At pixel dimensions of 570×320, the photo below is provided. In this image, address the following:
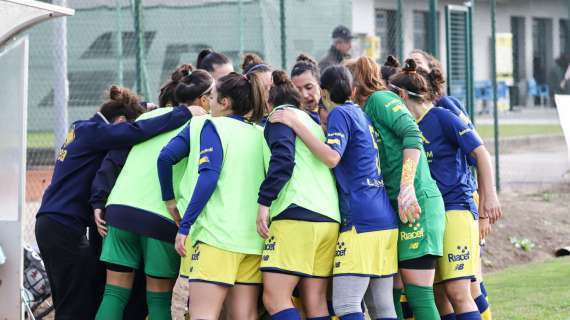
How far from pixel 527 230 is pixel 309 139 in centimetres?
714

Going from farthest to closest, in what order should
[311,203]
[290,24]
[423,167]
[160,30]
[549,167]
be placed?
[549,167], [160,30], [290,24], [423,167], [311,203]

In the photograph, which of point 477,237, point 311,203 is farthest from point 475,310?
point 311,203

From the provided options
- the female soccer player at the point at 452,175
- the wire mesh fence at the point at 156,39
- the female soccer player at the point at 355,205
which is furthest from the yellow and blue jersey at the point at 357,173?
the wire mesh fence at the point at 156,39

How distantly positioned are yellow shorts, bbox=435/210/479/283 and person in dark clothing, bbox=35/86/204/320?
5.51ft

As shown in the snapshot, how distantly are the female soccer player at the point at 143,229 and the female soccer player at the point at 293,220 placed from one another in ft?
2.25

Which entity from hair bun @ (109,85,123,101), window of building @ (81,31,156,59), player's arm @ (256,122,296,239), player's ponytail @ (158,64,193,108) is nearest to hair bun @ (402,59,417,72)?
player's arm @ (256,122,296,239)

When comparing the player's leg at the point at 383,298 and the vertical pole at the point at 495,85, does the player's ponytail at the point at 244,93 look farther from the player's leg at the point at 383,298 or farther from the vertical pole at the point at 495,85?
the vertical pole at the point at 495,85

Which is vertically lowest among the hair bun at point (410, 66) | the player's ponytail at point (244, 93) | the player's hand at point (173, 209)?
the player's hand at point (173, 209)

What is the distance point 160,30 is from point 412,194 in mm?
9920

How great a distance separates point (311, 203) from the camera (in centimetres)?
563

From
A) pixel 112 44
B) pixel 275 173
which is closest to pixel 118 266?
pixel 275 173

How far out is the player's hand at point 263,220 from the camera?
18.2 ft

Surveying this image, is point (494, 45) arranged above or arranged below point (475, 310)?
above

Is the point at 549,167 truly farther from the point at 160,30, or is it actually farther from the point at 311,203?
the point at 311,203
